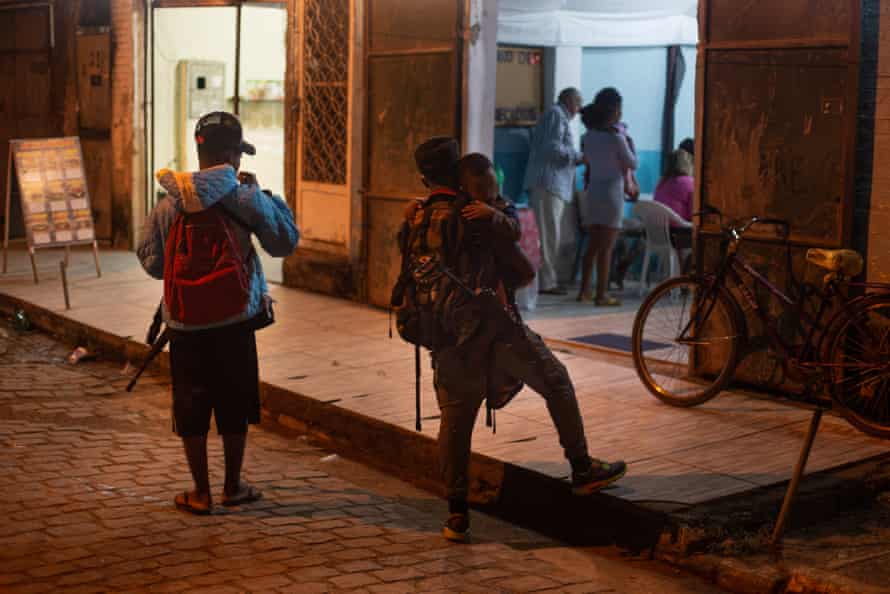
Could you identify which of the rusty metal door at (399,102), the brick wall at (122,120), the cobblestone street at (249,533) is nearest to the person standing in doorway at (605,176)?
the rusty metal door at (399,102)

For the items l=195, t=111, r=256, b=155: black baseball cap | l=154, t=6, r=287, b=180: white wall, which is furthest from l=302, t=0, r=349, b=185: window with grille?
l=195, t=111, r=256, b=155: black baseball cap

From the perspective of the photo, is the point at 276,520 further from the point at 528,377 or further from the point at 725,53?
the point at 725,53

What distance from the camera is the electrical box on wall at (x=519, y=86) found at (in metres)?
13.3

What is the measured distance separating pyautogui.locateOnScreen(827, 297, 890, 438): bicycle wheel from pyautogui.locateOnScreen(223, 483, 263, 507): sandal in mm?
3015

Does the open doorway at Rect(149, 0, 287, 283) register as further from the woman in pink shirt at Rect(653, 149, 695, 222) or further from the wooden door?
the woman in pink shirt at Rect(653, 149, 695, 222)

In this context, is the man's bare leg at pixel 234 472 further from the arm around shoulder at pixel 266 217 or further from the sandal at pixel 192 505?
the arm around shoulder at pixel 266 217

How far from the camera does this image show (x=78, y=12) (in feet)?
50.9

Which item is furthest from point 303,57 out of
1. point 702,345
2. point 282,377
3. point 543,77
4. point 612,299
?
point 702,345

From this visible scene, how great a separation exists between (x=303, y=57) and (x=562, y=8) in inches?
118

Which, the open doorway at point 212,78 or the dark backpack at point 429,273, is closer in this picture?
the dark backpack at point 429,273

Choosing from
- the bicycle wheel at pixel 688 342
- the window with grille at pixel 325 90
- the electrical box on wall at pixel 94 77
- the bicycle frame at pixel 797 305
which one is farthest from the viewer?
the electrical box on wall at pixel 94 77

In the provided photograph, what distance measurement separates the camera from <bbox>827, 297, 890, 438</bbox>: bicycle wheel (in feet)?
22.6

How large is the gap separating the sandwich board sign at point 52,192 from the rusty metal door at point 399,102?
109 inches

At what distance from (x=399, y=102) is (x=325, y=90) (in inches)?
45.6
